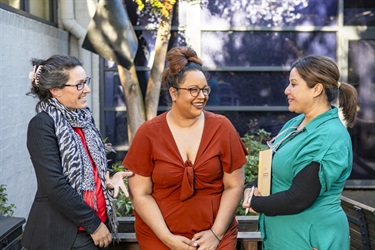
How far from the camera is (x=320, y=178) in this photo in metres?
3.19

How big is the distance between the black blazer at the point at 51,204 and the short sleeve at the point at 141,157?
319mm

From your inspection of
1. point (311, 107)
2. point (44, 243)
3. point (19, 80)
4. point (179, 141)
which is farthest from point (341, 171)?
point (19, 80)

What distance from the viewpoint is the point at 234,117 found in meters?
9.55

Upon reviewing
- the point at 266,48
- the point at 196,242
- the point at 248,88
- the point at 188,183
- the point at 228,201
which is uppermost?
the point at 266,48

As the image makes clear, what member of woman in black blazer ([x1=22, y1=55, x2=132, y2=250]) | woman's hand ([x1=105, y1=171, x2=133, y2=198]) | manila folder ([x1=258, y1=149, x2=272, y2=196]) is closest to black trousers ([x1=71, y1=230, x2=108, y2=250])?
woman in black blazer ([x1=22, y1=55, x2=132, y2=250])

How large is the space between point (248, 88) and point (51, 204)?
21.0 feet

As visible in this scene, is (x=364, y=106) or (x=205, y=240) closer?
(x=205, y=240)

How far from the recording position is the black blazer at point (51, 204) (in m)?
3.33

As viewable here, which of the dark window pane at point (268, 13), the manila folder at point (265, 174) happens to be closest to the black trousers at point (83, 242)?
the manila folder at point (265, 174)

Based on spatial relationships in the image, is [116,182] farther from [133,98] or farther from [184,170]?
[133,98]

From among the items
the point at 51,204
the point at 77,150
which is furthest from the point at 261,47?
the point at 51,204

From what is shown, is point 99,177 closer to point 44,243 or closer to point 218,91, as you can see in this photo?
point 44,243

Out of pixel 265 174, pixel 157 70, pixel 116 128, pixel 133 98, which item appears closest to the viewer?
pixel 265 174

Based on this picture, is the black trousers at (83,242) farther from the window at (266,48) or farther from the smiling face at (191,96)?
the window at (266,48)
